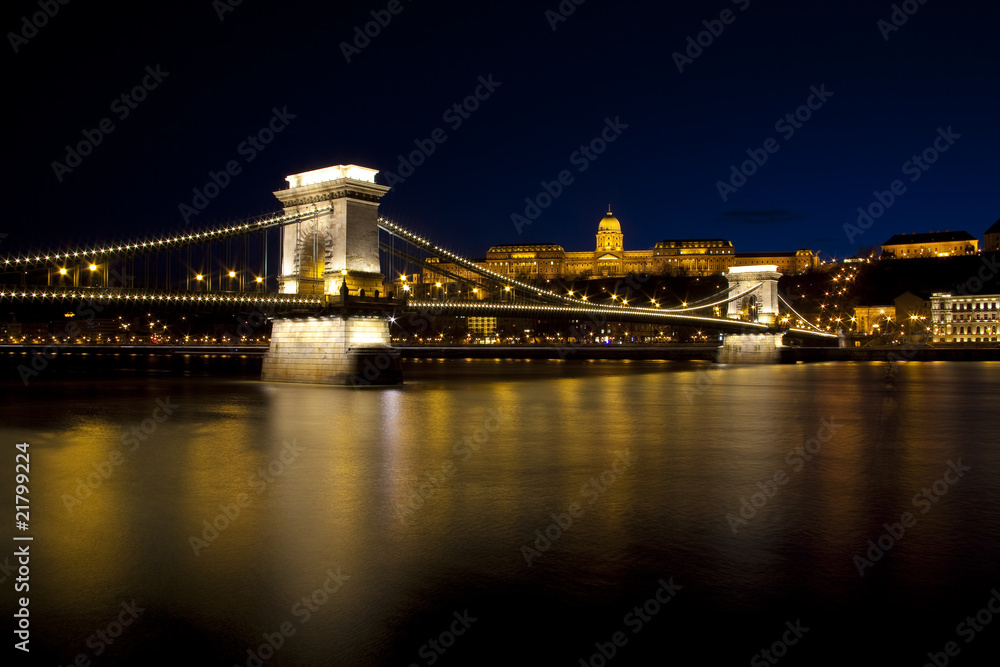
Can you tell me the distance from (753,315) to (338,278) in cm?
5793

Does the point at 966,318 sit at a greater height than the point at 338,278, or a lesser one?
greater

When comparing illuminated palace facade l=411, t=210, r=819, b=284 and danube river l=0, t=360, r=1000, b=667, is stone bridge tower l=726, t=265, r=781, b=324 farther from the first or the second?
illuminated palace facade l=411, t=210, r=819, b=284

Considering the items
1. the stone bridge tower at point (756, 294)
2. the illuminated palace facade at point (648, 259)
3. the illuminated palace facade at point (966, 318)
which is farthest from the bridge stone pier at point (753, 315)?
the illuminated palace facade at point (648, 259)

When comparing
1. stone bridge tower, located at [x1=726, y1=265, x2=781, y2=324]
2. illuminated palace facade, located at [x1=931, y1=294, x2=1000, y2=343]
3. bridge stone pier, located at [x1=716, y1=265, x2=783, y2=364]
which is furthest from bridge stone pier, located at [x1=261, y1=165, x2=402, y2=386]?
illuminated palace facade, located at [x1=931, y1=294, x2=1000, y2=343]

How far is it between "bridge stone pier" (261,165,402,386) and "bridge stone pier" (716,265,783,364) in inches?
1962

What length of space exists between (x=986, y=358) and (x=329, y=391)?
233 feet

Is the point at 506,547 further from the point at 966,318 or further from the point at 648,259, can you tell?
the point at 648,259

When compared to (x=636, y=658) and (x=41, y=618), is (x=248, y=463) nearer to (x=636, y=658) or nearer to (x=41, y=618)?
(x=41, y=618)

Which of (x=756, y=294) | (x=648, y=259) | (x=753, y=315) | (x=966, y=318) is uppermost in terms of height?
(x=648, y=259)

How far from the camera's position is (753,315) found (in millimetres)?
79812

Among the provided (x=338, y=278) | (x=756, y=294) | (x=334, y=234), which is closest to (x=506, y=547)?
(x=338, y=278)

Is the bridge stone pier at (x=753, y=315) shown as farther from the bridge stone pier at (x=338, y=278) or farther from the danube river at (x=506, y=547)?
the danube river at (x=506, y=547)

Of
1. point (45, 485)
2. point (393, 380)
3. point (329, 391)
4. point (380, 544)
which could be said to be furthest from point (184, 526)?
point (393, 380)

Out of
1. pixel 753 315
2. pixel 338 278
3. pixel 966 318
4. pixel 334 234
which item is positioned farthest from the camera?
pixel 966 318
